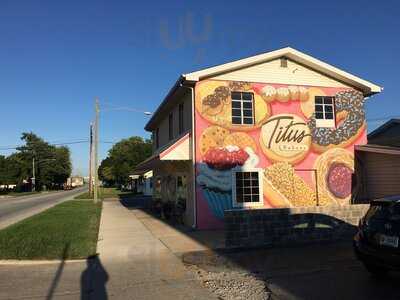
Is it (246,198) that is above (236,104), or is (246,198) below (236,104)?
below

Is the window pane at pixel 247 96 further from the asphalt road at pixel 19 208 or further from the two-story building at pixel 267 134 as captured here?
the asphalt road at pixel 19 208

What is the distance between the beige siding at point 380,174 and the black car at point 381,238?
31.7 feet

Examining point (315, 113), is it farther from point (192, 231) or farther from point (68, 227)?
point (68, 227)

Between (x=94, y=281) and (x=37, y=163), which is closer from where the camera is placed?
(x=94, y=281)

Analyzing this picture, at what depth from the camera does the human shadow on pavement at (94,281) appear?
714cm

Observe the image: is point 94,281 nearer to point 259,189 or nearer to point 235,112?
point 259,189

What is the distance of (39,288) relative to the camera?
25.2ft

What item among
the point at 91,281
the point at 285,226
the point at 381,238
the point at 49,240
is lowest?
the point at 91,281

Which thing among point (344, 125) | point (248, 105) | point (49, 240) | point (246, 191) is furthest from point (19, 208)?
point (344, 125)

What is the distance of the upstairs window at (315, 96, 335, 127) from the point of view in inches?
703

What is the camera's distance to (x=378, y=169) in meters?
17.4

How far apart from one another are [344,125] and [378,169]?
2.21 metres

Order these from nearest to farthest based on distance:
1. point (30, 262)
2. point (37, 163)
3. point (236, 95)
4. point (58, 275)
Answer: point (58, 275) → point (30, 262) → point (236, 95) → point (37, 163)

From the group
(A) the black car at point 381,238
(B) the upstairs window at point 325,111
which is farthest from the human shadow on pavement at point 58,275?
(B) the upstairs window at point 325,111
